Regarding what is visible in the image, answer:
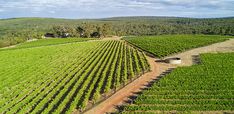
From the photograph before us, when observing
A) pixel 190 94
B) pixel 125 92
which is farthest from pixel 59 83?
pixel 190 94

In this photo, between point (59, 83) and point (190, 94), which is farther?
point (59, 83)

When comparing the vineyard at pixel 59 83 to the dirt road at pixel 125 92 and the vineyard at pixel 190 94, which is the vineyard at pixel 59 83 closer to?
the dirt road at pixel 125 92

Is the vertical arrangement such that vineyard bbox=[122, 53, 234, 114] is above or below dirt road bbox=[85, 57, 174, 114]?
above

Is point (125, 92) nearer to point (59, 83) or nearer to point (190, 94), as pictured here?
point (190, 94)

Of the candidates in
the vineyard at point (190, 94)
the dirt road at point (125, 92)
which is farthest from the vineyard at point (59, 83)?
the vineyard at point (190, 94)

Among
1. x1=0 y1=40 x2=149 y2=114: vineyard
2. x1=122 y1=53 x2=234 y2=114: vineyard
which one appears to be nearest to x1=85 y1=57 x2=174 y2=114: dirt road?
x1=0 y1=40 x2=149 y2=114: vineyard

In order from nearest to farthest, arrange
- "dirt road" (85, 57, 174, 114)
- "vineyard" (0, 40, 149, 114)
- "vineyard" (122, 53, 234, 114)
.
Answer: "vineyard" (122, 53, 234, 114)
"dirt road" (85, 57, 174, 114)
"vineyard" (0, 40, 149, 114)

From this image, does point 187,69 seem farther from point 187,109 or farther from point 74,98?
point 74,98

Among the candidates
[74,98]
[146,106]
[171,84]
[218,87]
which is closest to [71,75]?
[74,98]

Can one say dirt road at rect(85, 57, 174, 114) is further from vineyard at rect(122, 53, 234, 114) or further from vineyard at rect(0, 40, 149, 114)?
vineyard at rect(122, 53, 234, 114)
